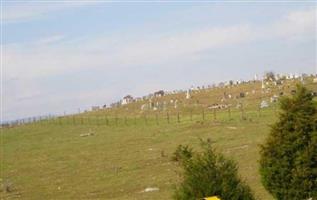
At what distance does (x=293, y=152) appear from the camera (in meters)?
18.6

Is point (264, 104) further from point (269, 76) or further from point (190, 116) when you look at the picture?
point (269, 76)

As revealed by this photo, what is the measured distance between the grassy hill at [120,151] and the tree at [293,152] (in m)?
3.27

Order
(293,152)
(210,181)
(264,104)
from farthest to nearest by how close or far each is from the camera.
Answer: (264,104)
(293,152)
(210,181)

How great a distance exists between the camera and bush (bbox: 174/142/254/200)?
1527cm

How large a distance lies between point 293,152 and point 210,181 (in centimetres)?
416

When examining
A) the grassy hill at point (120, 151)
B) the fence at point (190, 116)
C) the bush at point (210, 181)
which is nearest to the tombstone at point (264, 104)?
the grassy hill at point (120, 151)

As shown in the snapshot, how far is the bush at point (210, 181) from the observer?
15266mm

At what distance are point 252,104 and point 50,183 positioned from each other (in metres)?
45.6

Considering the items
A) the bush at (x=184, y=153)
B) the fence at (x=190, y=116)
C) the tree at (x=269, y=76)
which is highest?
the tree at (x=269, y=76)

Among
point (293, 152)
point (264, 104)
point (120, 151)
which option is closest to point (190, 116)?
point (264, 104)

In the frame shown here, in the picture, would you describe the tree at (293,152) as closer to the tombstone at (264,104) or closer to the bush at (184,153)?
the bush at (184,153)

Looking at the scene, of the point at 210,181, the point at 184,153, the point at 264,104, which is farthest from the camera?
the point at 264,104

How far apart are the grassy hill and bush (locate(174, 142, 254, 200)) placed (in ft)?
5.29

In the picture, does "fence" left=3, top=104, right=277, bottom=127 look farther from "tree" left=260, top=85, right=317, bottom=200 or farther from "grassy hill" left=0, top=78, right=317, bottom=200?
"tree" left=260, top=85, right=317, bottom=200
